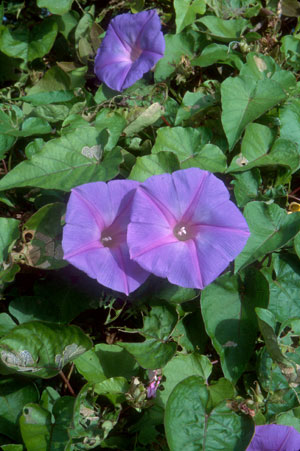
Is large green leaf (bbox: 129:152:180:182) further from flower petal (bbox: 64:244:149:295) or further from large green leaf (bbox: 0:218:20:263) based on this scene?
large green leaf (bbox: 0:218:20:263)

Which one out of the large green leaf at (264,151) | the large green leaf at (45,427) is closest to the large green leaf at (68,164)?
the large green leaf at (264,151)

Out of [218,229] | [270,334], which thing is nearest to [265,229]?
[218,229]

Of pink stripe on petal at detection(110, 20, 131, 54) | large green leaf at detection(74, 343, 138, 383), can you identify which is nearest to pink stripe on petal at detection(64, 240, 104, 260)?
large green leaf at detection(74, 343, 138, 383)

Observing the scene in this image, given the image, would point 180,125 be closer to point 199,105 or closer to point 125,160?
point 199,105

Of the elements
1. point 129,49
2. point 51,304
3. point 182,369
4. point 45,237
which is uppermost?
point 129,49

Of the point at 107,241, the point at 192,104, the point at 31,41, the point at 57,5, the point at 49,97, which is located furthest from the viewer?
the point at 31,41

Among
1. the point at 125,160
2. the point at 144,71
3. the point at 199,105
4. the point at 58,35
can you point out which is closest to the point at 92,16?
the point at 58,35

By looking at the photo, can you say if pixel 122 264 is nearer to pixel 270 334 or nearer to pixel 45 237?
pixel 45 237
